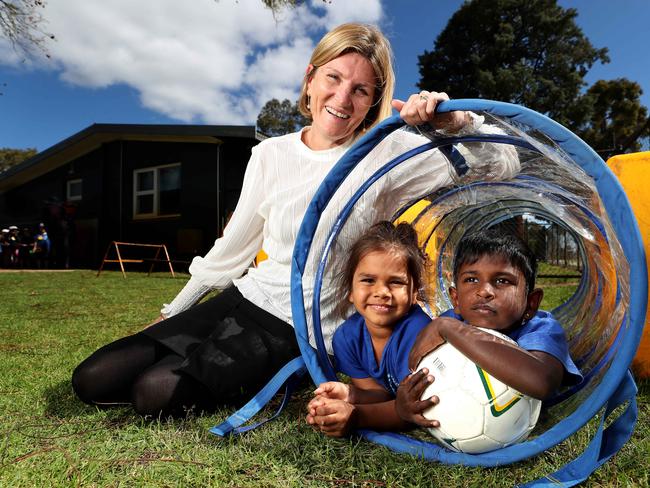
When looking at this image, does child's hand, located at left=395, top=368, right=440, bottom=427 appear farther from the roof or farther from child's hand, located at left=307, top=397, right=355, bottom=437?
the roof

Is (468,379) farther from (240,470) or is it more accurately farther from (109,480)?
(109,480)

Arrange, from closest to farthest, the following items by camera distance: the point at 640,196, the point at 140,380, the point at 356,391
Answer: the point at 356,391 → the point at 140,380 → the point at 640,196

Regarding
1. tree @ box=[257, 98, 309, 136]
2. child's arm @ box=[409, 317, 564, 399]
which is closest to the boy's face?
child's arm @ box=[409, 317, 564, 399]

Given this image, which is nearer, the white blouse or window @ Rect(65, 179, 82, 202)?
the white blouse

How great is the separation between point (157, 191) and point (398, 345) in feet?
50.6

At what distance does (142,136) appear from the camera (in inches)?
620

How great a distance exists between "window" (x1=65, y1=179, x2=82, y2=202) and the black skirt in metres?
18.3

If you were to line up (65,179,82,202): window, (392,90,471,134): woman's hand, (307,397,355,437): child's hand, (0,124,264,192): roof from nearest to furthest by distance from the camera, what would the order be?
(392,90,471,134): woman's hand < (307,397,355,437): child's hand < (0,124,264,192): roof < (65,179,82,202): window

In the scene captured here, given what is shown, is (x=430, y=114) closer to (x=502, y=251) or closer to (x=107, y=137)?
(x=502, y=251)

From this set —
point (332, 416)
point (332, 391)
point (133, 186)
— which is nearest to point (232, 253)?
point (332, 391)

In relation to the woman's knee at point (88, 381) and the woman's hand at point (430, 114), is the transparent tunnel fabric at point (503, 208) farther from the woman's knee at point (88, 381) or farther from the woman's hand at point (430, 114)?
the woman's knee at point (88, 381)

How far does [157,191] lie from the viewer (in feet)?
52.9

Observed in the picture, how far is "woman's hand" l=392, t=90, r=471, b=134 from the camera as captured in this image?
169 cm

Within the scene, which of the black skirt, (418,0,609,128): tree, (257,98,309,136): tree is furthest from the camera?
(257,98,309,136): tree
